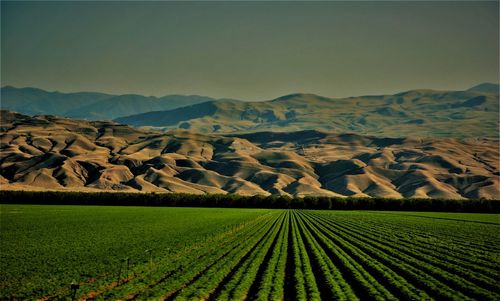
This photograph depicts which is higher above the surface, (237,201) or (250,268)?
(237,201)

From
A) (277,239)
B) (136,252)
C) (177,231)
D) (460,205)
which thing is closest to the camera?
(136,252)

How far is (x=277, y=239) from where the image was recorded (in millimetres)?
50219

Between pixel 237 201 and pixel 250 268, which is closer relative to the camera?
pixel 250 268

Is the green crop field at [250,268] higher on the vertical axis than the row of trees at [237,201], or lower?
lower

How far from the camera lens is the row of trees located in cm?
13012

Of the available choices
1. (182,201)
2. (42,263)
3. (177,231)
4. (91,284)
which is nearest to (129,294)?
(91,284)

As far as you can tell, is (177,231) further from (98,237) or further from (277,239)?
(277,239)

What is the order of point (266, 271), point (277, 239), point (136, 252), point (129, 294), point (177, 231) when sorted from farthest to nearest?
point (177, 231) → point (277, 239) → point (136, 252) → point (266, 271) → point (129, 294)

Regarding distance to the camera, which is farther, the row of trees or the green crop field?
the row of trees

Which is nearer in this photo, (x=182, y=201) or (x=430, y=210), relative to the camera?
(x=430, y=210)

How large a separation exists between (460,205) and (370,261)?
107819mm

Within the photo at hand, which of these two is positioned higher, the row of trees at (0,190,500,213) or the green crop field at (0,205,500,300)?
the row of trees at (0,190,500,213)

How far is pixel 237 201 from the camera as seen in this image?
14625 centimetres

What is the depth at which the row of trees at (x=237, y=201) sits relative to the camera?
13012cm
